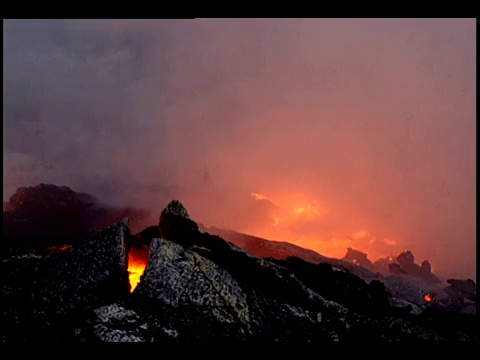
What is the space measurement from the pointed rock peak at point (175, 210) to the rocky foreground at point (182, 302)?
2354mm

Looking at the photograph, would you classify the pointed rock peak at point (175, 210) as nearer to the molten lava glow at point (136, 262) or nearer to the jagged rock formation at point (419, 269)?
the molten lava glow at point (136, 262)

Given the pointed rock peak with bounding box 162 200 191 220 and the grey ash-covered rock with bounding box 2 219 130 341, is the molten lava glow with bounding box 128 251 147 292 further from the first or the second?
the pointed rock peak with bounding box 162 200 191 220

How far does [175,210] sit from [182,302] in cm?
951

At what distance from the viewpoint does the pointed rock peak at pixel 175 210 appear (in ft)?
78.1

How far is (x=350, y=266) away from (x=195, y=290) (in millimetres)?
95713

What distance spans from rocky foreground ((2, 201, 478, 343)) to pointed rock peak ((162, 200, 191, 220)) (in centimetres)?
235

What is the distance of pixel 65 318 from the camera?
1575 cm

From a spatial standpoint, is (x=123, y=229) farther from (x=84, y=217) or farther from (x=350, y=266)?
(x=84, y=217)

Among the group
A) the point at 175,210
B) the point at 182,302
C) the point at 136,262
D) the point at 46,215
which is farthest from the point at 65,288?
the point at 46,215

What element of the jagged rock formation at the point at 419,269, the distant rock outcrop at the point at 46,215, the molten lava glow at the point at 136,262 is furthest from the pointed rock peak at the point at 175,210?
the jagged rock formation at the point at 419,269

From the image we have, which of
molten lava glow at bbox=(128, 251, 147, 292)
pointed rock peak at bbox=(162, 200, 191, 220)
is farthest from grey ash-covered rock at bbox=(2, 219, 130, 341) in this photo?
pointed rock peak at bbox=(162, 200, 191, 220)

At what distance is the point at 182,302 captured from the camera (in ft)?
51.6

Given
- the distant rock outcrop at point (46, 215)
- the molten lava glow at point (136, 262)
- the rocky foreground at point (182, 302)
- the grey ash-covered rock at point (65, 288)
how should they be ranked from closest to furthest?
1. the rocky foreground at point (182, 302)
2. the grey ash-covered rock at point (65, 288)
3. the molten lava glow at point (136, 262)
4. the distant rock outcrop at point (46, 215)
